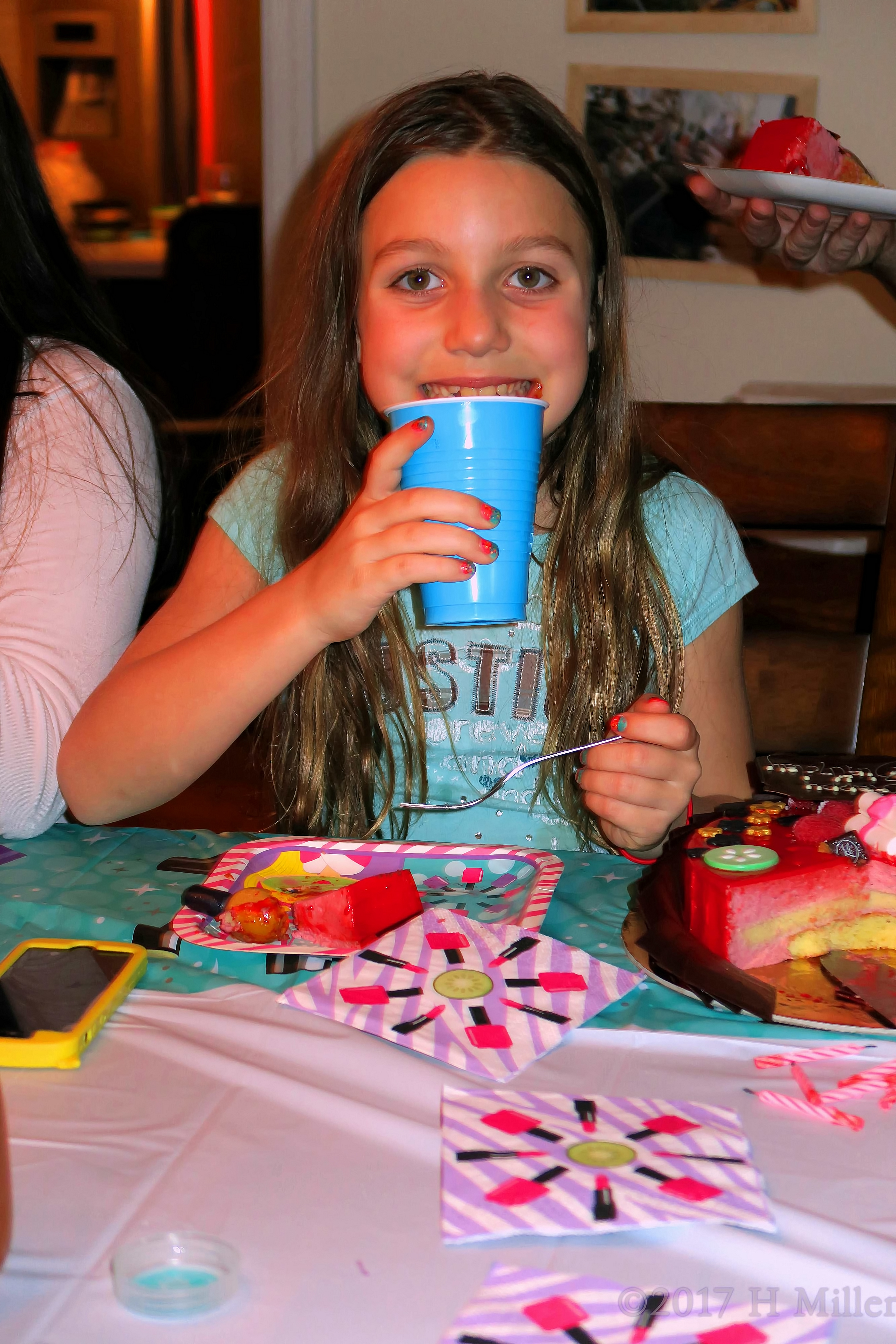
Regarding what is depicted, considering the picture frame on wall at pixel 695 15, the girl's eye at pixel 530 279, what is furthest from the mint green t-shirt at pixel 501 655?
the picture frame on wall at pixel 695 15

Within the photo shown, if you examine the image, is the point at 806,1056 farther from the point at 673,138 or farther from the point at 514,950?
the point at 673,138

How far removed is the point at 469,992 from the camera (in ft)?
2.42

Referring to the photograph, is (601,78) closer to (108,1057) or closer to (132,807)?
(132,807)

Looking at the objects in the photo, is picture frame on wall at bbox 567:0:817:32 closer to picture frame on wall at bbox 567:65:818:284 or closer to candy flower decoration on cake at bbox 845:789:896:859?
picture frame on wall at bbox 567:65:818:284

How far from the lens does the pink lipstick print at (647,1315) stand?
1.51 ft

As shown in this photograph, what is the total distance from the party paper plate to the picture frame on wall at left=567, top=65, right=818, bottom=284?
210 centimetres

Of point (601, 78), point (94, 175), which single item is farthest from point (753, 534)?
point (94, 175)

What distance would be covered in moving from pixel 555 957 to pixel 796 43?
2.56 m

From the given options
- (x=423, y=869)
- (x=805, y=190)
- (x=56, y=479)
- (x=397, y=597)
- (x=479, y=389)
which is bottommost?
(x=423, y=869)

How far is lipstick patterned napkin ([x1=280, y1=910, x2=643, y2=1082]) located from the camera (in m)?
0.68

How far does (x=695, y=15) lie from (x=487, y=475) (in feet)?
7.48

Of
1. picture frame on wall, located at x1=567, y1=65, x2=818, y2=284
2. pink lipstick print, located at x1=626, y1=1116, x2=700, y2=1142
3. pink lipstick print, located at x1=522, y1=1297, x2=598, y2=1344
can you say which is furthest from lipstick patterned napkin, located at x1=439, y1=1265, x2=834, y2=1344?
picture frame on wall, located at x1=567, y1=65, x2=818, y2=284

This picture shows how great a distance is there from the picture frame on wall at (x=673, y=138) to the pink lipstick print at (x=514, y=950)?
2.26 m

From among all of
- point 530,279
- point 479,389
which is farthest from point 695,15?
point 479,389
